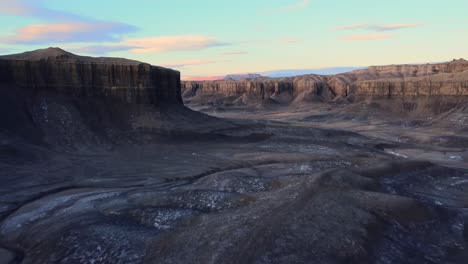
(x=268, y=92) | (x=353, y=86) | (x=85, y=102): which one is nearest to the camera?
(x=85, y=102)

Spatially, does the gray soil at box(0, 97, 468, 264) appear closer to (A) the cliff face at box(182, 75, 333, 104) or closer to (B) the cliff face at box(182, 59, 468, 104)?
(B) the cliff face at box(182, 59, 468, 104)

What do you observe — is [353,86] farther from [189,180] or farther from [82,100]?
[189,180]

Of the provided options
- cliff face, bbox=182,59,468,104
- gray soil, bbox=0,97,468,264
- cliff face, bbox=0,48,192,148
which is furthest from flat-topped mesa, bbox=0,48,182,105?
cliff face, bbox=182,59,468,104

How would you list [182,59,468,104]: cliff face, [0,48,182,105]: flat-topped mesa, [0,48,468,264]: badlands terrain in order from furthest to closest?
[182,59,468,104]: cliff face → [0,48,182,105]: flat-topped mesa → [0,48,468,264]: badlands terrain

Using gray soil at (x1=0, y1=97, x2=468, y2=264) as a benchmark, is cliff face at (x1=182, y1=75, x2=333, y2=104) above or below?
above

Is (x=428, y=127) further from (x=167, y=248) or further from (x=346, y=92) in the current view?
(x=167, y=248)

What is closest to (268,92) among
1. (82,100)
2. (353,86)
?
(353,86)
